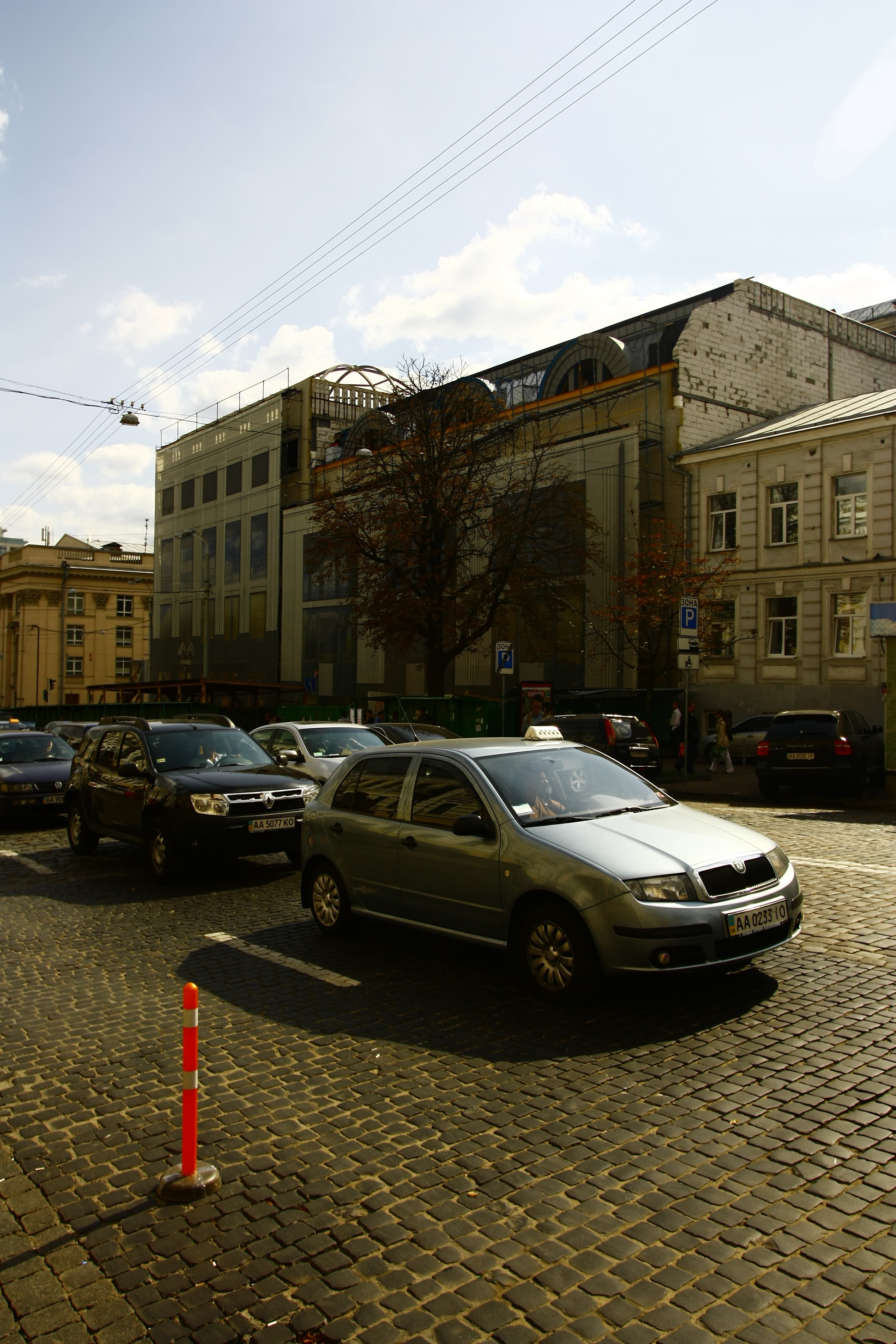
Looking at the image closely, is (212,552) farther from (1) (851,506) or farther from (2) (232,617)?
(1) (851,506)

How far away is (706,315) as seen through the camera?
3647 cm

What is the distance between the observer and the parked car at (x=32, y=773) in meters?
16.4

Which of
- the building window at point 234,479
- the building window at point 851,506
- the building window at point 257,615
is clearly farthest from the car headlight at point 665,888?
the building window at point 234,479

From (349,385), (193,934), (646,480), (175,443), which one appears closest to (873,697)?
(646,480)

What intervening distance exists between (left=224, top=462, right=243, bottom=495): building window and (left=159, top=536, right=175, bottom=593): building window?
7969 millimetres

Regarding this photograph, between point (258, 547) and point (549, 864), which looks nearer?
point (549, 864)

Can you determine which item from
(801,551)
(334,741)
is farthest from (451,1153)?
(801,551)

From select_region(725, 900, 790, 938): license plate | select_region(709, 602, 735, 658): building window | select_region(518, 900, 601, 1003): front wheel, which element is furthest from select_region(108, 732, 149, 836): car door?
select_region(709, 602, 735, 658): building window

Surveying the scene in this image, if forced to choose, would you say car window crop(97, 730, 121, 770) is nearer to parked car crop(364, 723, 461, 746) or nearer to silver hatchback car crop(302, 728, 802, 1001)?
parked car crop(364, 723, 461, 746)

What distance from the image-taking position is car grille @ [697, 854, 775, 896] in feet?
18.8

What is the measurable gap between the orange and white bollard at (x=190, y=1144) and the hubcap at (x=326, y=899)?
3841 millimetres

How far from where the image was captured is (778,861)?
6266 mm

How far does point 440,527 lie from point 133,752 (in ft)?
63.6

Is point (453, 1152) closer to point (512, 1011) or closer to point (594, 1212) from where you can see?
A: point (594, 1212)
